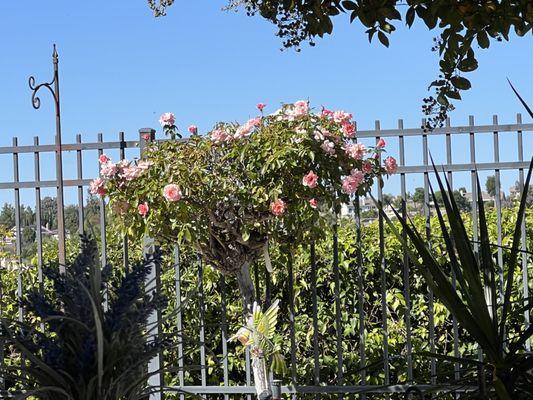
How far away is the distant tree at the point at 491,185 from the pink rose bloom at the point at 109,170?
6.82 feet

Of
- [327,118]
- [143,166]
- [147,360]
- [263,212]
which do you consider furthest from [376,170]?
[147,360]

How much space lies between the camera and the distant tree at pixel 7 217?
5.10 m

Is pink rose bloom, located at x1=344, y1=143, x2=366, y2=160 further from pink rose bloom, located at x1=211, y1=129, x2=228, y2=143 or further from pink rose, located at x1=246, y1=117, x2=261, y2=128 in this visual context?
pink rose bloom, located at x1=211, y1=129, x2=228, y2=143

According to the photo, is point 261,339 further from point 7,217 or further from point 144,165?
point 7,217

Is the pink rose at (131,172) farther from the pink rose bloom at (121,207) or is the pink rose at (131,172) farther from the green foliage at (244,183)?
the pink rose bloom at (121,207)

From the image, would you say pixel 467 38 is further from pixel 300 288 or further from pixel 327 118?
pixel 300 288

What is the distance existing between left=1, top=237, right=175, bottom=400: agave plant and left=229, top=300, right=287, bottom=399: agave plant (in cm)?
242

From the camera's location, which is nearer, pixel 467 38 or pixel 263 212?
pixel 467 38

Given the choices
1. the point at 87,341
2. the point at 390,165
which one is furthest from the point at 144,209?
the point at 87,341

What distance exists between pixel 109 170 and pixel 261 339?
45.8 inches

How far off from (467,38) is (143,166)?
1772 mm

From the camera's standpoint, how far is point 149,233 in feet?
12.5

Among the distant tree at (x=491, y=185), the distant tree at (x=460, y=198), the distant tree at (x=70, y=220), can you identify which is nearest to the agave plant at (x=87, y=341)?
the distant tree at (x=491, y=185)

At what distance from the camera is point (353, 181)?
3.76 m
